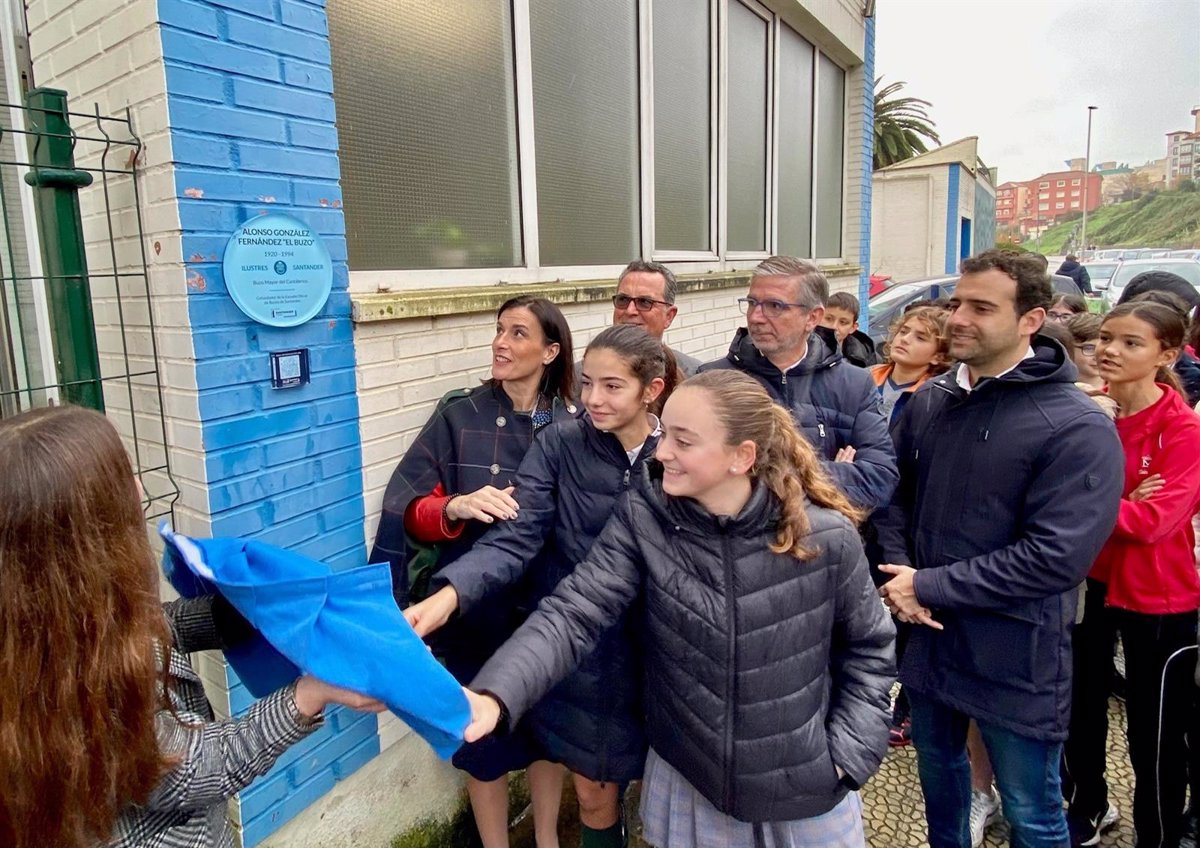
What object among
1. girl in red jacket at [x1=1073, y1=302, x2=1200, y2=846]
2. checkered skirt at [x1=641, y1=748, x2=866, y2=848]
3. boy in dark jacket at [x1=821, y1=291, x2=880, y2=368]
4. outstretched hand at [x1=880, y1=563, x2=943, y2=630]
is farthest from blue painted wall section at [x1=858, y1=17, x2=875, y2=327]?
checkered skirt at [x1=641, y1=748, x2=866, y2=848]

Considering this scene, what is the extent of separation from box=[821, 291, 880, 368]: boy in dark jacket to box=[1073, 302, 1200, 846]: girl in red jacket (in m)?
1.99

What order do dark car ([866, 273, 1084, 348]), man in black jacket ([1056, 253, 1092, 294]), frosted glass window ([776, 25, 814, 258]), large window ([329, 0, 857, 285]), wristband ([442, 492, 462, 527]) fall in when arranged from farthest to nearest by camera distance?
man in black jacket ([1056, 253, 1092, 294]) → dark car ([866, 273, 1084, 348]) → frosted glass window ([776, 25, 814, 258]) → large window ([329, 0, 857, 285]) → wristband ([442, 492, 462, 527])

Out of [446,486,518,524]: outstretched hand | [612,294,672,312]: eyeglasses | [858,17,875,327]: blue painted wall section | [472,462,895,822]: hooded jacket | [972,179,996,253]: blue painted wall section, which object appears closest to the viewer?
[472,462,895,822]: hooded jacket

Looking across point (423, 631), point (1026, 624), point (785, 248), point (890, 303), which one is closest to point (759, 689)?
point (423, 631)

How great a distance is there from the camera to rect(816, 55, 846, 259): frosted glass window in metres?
7.16

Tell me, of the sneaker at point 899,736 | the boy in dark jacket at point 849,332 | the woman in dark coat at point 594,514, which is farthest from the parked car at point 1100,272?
the woman in dark coat at point 594,514

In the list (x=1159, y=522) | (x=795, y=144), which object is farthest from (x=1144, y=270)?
(x=1159, y=522)

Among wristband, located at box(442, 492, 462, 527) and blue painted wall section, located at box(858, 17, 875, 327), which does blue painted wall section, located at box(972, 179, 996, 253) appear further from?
wristband, located at box(442, 492, 462, 527)

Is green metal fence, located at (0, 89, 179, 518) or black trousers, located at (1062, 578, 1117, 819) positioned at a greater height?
green metal fence, located at (0, 89, 179, 518)

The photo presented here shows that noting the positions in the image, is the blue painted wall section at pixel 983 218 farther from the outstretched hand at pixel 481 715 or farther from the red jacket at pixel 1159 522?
the outstretched hand at pixel 481 715

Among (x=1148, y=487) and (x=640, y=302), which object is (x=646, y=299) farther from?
(x=1148, y=487)

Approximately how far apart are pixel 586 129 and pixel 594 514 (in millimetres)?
2447

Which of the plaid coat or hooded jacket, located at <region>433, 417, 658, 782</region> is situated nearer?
the plaid coat

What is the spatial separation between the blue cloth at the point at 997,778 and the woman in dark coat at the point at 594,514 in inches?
36.4
